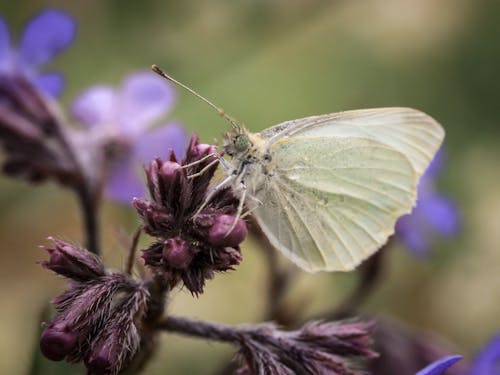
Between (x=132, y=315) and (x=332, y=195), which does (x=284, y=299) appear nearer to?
(x=332, y=195)

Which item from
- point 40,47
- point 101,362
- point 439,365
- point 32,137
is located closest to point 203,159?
point 101,362

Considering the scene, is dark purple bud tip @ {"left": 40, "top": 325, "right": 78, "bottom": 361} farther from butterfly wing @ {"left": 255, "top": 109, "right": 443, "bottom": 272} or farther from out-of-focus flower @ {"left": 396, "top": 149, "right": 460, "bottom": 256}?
out-of-focus flower @ {"left": 396, "top": 149, "right": 460, "bottom": 256}

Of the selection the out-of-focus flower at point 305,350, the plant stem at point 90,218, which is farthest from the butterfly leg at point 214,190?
the plant stem at point 90,218

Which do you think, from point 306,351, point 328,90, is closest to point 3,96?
point 306,351

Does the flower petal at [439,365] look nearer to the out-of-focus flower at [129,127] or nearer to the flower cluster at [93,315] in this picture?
the flower cluster at [93,315]

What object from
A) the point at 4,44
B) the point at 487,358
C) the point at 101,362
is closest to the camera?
the point at 101,362

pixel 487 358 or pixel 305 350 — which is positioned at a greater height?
pixel 305 350

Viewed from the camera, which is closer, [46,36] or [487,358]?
[487,358]

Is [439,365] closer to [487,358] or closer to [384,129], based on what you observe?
[487,358]

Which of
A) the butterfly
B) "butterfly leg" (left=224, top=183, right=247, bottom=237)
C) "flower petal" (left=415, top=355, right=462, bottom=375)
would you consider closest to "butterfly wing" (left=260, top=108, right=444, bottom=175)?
the butterfly
